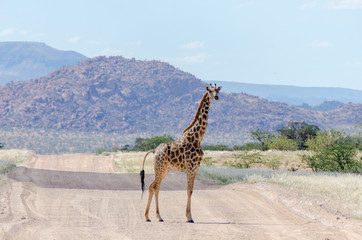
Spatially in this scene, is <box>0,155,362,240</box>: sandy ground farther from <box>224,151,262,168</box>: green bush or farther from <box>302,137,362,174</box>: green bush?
<box>224,151,262,168</box>: green bush

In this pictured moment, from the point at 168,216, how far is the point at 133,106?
135103 millimetres

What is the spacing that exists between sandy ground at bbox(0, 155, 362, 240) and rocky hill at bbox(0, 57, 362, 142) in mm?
106304

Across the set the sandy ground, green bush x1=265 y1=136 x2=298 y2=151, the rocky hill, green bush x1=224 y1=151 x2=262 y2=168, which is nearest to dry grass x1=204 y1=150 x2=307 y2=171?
green bush x1=224 y1=151 x2=262 y2=168

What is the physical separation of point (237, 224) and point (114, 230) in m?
2.90

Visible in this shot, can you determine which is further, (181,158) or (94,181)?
(94,181)

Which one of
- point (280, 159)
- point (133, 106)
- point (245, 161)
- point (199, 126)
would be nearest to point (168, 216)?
point (199, 126)

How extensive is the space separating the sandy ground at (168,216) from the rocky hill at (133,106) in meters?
106

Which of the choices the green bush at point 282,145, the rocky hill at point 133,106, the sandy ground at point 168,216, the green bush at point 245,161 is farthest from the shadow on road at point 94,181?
the rocky hill at point 133,106

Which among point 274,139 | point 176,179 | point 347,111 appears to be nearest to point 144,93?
point 347,111

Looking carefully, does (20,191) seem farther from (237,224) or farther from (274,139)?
(274,139)

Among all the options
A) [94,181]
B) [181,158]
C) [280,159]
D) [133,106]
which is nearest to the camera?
[181,158]

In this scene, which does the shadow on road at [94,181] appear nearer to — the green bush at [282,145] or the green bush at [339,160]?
the green bush at [339,160]

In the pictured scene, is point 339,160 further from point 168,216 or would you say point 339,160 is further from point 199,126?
point 199,126

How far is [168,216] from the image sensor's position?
12930 millimetres
